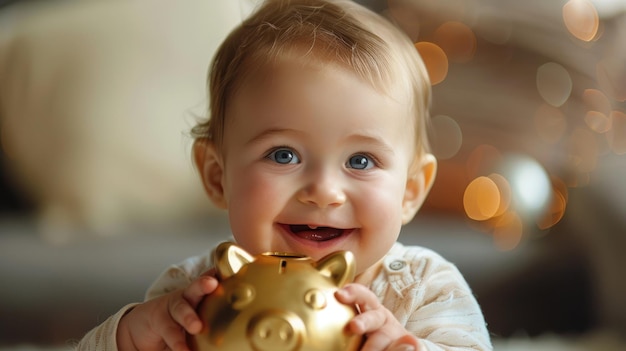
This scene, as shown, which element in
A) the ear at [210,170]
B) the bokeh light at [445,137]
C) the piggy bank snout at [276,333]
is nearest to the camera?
the piggy bank snout at [276,333]

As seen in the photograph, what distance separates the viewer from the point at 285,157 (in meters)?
0.95

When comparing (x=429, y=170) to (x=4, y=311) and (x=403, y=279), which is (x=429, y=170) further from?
(x=4, y=311)

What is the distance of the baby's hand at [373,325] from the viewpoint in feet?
2.61

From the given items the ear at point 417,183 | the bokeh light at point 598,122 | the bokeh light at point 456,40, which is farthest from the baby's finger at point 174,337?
the bokeh light at point 456,40

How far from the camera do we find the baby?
0.94m

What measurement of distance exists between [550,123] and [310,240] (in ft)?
5.23

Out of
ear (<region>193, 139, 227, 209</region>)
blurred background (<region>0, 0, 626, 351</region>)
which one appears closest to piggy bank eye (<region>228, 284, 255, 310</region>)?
ear (<region>193, 139, 227, 209</region>)

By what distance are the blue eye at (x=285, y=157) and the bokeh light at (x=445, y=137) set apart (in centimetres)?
159

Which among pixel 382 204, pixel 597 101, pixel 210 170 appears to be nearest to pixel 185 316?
pixel 382 204

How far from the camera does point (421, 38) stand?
2.53m

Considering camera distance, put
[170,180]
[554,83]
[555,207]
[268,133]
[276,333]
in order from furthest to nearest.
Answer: [554,83], [555,207], [170,180], [268,133], [276,333]

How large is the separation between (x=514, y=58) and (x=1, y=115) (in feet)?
4.48

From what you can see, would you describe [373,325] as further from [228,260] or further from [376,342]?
[228,260]

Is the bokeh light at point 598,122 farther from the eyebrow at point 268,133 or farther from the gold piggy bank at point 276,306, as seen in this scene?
the gold piggy bank at point 276,306
